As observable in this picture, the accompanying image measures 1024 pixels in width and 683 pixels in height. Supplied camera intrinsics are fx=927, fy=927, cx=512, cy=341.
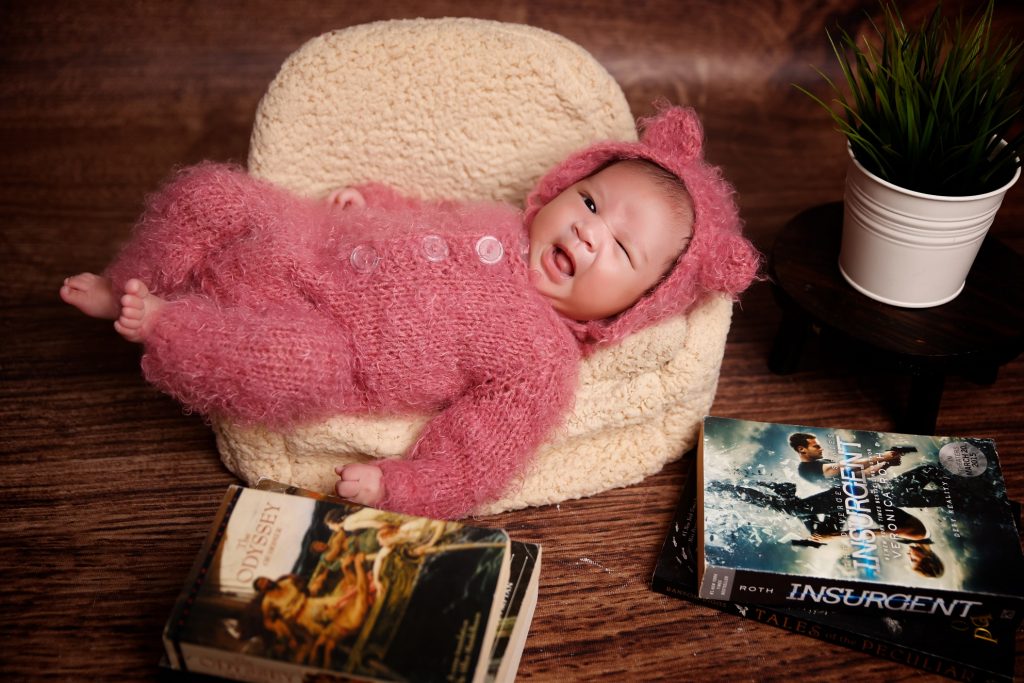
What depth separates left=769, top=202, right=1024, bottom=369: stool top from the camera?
1.22m

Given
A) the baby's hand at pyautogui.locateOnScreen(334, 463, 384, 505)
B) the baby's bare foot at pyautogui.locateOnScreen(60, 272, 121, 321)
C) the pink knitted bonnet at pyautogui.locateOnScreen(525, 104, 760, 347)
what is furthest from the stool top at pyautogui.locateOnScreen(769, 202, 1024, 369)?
the baby's bare foot at pyautogui.locateOnScreen(60, 272, 121, 321)

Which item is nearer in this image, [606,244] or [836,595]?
[836,595]

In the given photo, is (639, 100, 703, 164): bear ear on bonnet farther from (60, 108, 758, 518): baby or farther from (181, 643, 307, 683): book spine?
(181, 643, 307, 683): book spine

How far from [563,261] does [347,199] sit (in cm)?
35

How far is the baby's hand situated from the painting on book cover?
389 millimetres

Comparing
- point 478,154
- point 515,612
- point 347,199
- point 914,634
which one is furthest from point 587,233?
point 914,634

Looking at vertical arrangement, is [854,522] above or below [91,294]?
below

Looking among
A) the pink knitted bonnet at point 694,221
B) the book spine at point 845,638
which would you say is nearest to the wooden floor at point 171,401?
the book spine at point 845,638

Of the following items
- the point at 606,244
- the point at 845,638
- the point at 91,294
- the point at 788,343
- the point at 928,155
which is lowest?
the point at 845,638

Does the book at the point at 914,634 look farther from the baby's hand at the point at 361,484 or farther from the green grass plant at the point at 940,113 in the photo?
the green grass plant at the point at 940,113

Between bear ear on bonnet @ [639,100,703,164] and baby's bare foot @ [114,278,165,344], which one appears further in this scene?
bear ear on bonnet @ [639,100,703,164]

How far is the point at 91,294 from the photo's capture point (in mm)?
1217

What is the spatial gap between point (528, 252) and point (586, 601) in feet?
1.49

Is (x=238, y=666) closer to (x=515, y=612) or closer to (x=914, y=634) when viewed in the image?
(x=515, y=612)
